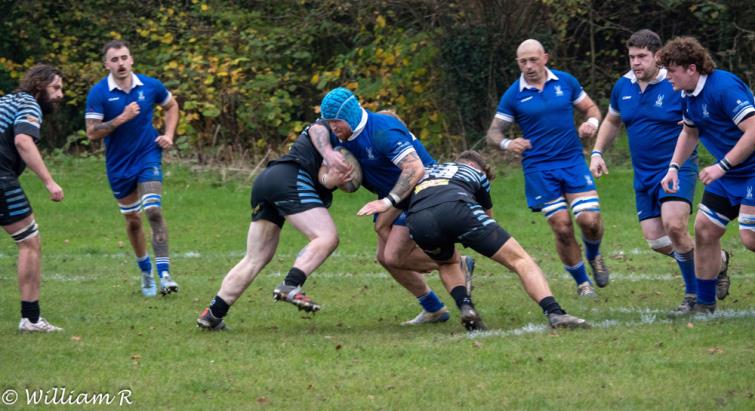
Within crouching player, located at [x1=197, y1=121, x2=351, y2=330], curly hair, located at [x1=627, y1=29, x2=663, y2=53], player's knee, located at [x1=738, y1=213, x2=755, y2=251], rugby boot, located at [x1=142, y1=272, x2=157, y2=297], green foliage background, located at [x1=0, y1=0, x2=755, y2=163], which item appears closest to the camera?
player's knee, located at [x1=738, y1=213, x2=755, y2=251]

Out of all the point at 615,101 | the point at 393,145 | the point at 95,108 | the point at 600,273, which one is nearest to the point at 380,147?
the point at 393,145

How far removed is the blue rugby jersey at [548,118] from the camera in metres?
10.6

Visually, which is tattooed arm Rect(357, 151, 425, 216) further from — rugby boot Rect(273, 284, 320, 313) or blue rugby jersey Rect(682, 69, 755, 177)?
blue rugby jersey Rect(682, 69, 755, 177)

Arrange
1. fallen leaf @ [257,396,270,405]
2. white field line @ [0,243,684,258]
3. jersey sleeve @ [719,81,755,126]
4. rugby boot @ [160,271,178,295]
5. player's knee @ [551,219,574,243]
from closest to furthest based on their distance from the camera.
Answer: fallen leaf @ [257,396,270,405] → jersey sleeve @ [719,81,755,126] → player's knee @ [551,219,574,243] → rugby boot @ [160,271,178,295] → white field line @ [0,243,684,258]

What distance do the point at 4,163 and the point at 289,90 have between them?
14.7 metres

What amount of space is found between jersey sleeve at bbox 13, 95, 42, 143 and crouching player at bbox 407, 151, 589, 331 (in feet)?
9.13

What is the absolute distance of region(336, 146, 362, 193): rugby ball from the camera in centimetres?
878

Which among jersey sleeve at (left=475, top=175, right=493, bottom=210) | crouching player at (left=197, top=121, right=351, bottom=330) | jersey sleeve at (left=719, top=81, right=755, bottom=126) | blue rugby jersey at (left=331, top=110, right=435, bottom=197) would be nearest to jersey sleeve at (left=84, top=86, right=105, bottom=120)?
crouching player at (left=197, top=121, right=351, bottom=330)

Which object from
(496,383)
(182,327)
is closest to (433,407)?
(496,383)

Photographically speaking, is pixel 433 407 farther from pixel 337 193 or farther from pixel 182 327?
pixel 337 193

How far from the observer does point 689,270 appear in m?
9.54

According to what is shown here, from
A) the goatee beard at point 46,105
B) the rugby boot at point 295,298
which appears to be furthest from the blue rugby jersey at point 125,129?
the rugby boot at point 295,298

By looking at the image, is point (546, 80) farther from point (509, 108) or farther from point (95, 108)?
point (95, 108)

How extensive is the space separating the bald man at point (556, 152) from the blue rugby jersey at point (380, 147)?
1.83 metres
